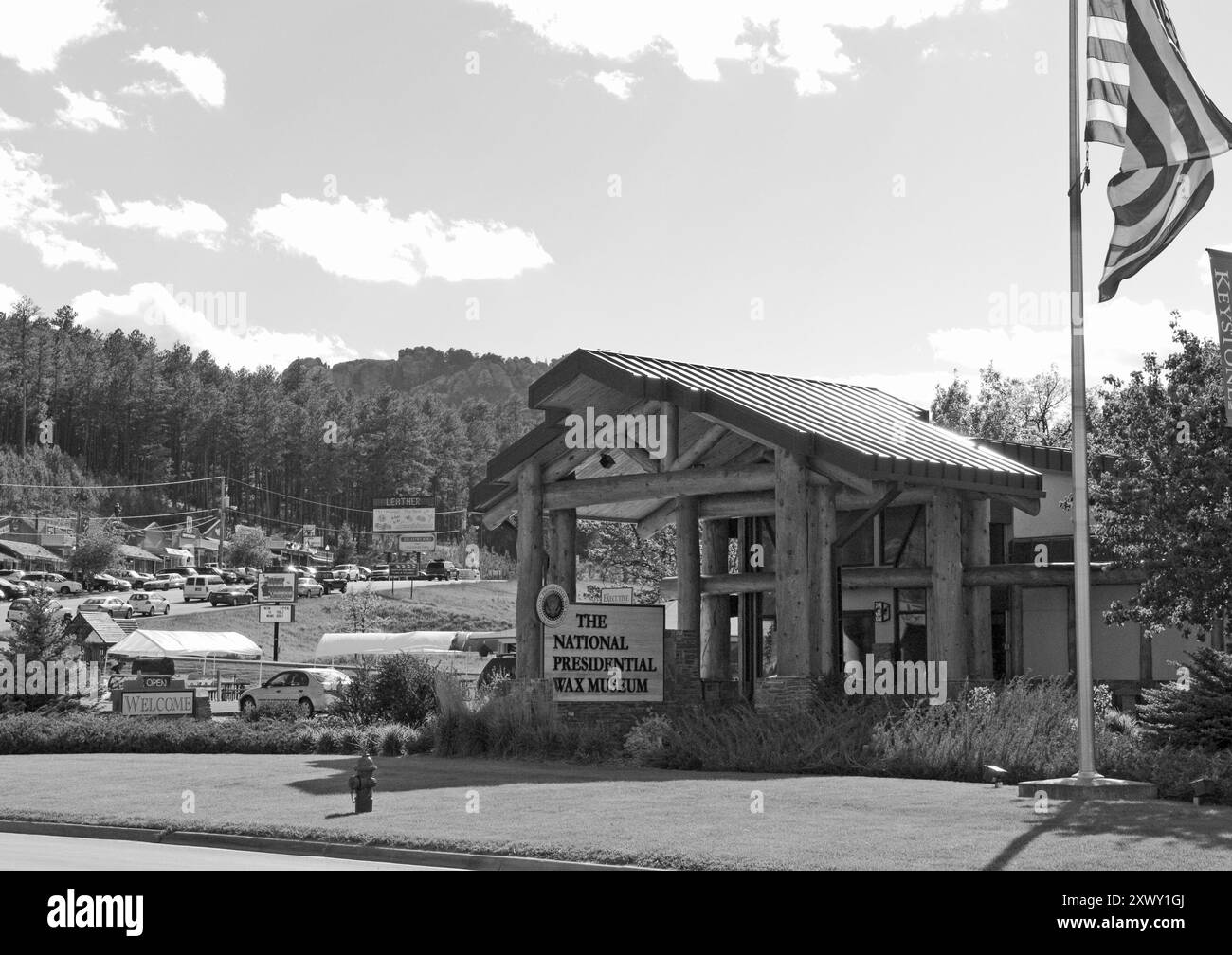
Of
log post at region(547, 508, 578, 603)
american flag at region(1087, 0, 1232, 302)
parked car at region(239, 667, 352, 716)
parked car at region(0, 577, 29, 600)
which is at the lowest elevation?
parked car at region(239, 667, 352, 716)

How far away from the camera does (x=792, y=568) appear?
22.8 metres

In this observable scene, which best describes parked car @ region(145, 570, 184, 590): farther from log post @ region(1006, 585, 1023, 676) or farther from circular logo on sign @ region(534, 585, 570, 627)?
log post @ region(1006, 585, 1023, 676)

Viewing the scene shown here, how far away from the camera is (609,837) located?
523 inches

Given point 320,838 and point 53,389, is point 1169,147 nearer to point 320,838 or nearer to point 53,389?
point 320,838

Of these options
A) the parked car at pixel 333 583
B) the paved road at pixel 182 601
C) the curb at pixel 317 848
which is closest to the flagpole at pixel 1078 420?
the curb at pixel 317 848

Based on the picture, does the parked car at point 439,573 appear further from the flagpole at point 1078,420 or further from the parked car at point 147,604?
the flagpole at point 1078,420

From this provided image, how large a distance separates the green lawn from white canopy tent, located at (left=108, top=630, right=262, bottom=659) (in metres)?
30.3

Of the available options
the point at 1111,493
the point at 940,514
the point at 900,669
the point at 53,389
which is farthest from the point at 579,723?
the point at 53,389

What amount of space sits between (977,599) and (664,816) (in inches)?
464

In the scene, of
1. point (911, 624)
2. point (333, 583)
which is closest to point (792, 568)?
point (911, 624)

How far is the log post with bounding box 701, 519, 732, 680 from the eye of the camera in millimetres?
30016

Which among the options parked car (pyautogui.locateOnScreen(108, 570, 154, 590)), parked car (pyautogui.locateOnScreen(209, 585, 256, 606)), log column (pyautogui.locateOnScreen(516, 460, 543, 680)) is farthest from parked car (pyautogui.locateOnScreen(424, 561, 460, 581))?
log column (pyautogui.locateOnScreen(516, 460, 543, 680))

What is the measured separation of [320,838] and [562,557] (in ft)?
44.9

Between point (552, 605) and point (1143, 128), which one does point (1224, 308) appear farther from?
point (552, 605)
